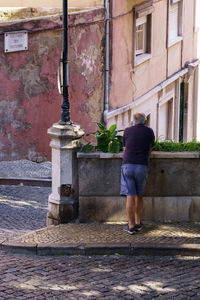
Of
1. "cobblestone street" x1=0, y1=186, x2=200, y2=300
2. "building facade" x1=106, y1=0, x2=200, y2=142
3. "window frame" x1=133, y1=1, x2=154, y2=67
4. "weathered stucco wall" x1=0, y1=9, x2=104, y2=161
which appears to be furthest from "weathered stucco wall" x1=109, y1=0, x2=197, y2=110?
"cobblestone street" x1=0, y1=186, x2=200, y2=300

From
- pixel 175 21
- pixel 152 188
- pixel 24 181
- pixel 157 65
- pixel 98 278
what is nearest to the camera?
pixel 98 278

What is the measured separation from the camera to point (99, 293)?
328 inches

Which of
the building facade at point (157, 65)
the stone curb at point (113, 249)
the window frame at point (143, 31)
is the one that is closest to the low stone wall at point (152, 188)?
the stone curb at point (113, 249)

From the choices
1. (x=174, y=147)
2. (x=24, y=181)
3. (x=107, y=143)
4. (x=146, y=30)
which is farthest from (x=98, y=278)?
(x=146, y=30)

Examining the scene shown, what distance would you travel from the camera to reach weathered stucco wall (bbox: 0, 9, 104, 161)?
53.4 feet

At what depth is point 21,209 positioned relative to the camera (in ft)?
41.6

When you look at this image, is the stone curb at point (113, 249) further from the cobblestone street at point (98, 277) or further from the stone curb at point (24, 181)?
the stone curb at point (24, 181)

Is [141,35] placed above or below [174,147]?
above

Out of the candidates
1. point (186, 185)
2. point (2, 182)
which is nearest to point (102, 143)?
point (186, 185)

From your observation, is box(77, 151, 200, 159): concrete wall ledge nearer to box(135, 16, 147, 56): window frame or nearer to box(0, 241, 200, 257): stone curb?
box(0, 241, 200, 257): stone curb

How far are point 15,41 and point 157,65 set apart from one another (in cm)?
718

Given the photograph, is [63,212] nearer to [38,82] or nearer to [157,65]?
[38,82]

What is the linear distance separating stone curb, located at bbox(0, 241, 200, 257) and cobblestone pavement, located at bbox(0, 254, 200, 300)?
97 millimetres

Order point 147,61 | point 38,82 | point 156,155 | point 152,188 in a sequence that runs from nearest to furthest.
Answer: point 156,155, point 152,188, point 38,82, point 147,61
